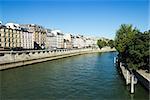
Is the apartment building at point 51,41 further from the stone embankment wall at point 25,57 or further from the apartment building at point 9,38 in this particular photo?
the apartment building at point 9,38

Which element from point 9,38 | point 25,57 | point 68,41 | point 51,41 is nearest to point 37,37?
point 51,41

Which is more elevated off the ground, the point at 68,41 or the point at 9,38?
the point at 68,41

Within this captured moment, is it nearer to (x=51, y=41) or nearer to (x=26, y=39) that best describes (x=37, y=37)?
(x=26, y=39)

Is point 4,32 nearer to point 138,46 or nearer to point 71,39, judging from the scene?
point 138,46

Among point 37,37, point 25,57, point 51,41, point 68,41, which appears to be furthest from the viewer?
point 68,41

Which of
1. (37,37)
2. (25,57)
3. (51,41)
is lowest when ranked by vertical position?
(25,57)

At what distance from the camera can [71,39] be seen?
148 m

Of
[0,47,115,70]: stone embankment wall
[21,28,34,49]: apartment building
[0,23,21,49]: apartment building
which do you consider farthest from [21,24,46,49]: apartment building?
[0,23,21,49]: apartment building

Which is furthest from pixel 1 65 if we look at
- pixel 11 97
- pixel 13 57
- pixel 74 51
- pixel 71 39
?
pixel 71 39

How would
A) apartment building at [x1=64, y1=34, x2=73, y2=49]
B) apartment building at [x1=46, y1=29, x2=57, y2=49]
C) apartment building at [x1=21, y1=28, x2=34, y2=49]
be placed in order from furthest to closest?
apartment building at [x1=64, y1=34, x2=73, y2=49] < apartment building at [x1=46, y1=29, x2=57, y2=49] < apartment building at [x1=21, y1=28, x2=34, y2=49]

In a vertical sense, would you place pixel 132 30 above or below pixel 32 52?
above

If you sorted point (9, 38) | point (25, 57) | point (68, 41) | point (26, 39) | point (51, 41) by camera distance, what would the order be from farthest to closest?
point (68, 41) → point (51, 41) → point (26, 39) → point (9, 38) → point (25, 57)

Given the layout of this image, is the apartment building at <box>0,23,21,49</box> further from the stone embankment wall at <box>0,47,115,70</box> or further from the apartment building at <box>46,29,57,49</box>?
the apartment building at <box>46,29,57,49</box>

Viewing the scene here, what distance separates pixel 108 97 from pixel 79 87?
197 inches
